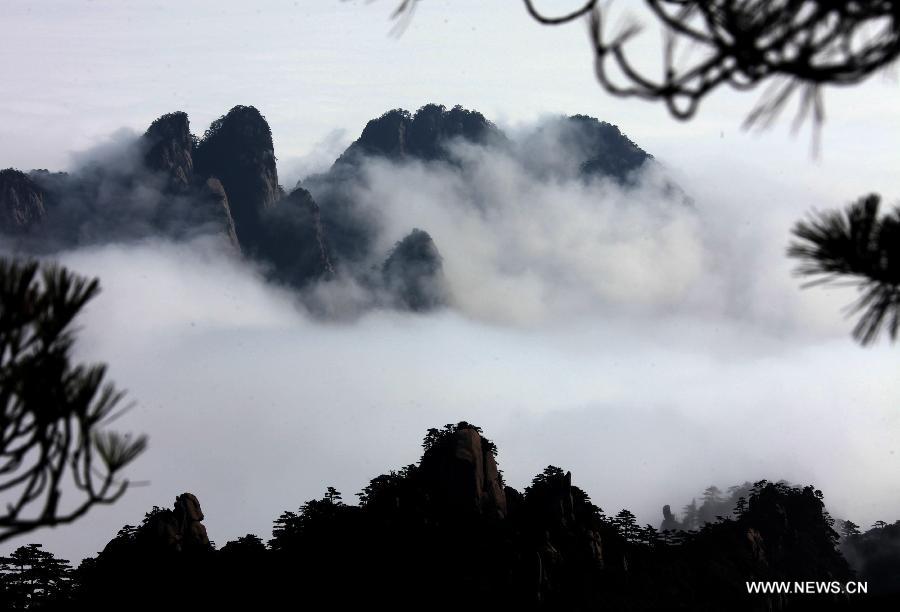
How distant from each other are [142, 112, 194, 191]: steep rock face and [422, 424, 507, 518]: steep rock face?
147839 mm

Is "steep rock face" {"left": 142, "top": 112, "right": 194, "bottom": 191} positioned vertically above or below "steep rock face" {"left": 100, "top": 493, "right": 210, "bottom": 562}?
above

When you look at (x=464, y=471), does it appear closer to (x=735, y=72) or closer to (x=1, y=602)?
(x=1, y=602)

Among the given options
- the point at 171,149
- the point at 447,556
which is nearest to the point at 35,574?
the point at 447,556

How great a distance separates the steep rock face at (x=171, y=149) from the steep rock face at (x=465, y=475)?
14784cm

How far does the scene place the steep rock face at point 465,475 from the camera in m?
62.3

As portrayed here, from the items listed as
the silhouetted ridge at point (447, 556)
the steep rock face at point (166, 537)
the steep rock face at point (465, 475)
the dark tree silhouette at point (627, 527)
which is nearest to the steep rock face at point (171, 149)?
the silhouetted ridge at point (447, 556)

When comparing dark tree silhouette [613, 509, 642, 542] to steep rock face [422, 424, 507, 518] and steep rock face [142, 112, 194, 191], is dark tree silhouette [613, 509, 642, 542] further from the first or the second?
steep rock face [142, 112, 194, 191]

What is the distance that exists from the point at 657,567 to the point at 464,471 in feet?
45.2

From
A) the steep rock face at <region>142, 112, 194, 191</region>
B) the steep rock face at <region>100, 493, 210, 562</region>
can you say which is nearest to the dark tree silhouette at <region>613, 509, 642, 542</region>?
the steep rock face at <region>100, 493, 210, 562</region>

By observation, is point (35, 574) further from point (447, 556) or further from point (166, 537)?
point (447, 556)

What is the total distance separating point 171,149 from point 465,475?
153 metres

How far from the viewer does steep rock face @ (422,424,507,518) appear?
2452 inches

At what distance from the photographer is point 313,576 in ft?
167

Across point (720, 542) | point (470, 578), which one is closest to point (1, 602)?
point (470, 578)
